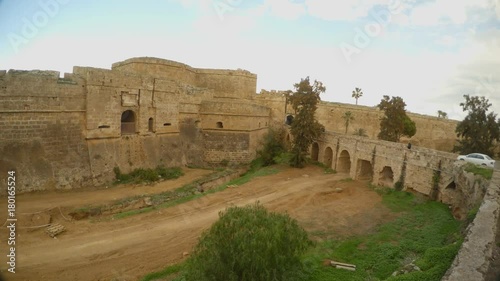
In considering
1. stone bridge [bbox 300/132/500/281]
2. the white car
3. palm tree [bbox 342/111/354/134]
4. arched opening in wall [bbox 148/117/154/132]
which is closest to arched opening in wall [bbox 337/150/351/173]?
stone bridge [bbox 300/132/500/281]

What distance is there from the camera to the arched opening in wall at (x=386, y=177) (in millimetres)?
16422

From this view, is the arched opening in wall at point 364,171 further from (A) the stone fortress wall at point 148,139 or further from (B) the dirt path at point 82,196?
(B) the dirt path at point 82,196

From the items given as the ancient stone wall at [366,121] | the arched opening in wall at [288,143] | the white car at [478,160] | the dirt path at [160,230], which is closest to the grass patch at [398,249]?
the dirt path at [160,230]

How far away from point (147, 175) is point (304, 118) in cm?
1091

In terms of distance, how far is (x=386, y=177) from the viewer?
55.6ft

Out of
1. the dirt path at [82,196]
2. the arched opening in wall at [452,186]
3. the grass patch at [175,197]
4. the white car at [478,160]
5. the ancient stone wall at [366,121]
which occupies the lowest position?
the grass patch at [175,197]

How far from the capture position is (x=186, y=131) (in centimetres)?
2169

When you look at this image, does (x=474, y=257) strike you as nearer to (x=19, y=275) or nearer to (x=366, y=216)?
(x=366, y=216)

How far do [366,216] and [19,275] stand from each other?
37.7 ft

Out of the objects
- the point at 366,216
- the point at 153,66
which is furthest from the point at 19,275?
Answer: the point at 153,66

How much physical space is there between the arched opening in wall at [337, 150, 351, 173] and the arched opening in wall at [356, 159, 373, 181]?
1574 mm

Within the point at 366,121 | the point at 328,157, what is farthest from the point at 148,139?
the point at 366,121

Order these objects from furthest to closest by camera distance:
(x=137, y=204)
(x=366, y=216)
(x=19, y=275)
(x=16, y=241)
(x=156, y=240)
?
(x=137, y=204), (x=366, y=216), (x=156, y=240), (x=16, y=241), (x=19, y=275)

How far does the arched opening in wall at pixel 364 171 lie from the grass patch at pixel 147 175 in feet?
35.9
